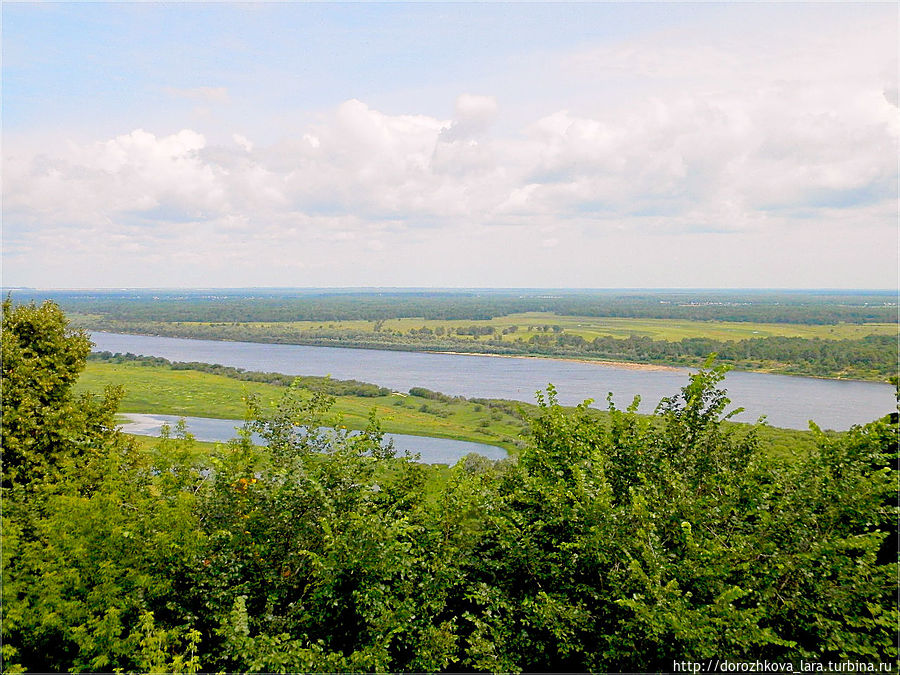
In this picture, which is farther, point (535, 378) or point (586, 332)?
point (586, 332)

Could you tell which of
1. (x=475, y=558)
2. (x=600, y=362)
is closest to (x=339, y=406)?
(x=475, y=558)

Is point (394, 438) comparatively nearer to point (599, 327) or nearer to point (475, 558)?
point (475, 558)

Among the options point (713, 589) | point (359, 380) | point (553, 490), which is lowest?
point (359, 380)

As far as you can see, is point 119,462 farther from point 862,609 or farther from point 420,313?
point 420,313

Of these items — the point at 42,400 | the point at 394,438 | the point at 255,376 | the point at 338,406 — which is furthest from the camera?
the point at 255,376

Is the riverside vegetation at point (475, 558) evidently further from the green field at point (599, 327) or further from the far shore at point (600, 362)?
the green field at point (599, 327)

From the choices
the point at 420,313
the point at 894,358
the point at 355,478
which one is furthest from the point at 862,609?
the point at 420,313

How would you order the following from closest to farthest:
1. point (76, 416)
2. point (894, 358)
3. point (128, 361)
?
point (76, 416) < point (894, 358) < point (128, 361)
